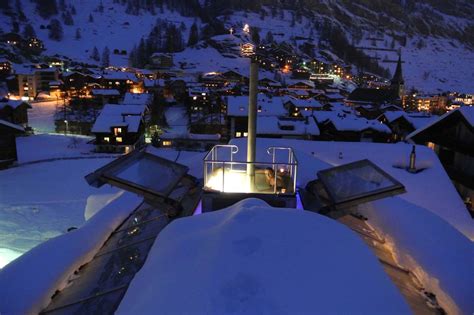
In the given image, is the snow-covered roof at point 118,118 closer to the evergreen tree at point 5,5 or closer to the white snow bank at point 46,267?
the white snow bank at point 46,267

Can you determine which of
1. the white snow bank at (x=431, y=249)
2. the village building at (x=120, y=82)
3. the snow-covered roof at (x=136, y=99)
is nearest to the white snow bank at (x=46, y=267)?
the white snow bank at (x=431, y=249)

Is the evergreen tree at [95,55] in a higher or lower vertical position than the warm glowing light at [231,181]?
higher

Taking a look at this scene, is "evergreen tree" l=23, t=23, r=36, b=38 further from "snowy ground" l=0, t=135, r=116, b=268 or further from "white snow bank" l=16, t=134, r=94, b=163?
"snowy ground" l=0, t=135, r=116, b=268

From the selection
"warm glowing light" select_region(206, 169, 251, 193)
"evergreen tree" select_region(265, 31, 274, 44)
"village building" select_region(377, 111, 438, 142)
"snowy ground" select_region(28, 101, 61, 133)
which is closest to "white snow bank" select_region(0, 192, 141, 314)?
"warm glowing light" select_region(206, 169, 251, 193)

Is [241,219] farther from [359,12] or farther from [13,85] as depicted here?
[359,12]

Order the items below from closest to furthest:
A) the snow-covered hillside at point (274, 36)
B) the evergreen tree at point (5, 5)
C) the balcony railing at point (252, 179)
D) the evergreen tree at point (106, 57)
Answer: the balcony railing at point (252, 179), the evergreen tree at point (106, 57), the snow-covered hillside at point (274, 36), the evergreen tree at point (5, 5)

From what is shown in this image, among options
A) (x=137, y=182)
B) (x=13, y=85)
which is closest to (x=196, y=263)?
(x=137, y=182)
